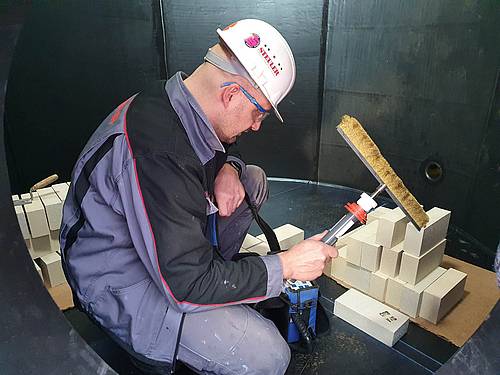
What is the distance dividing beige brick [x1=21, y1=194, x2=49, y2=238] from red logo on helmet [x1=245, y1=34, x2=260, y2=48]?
4.14ft

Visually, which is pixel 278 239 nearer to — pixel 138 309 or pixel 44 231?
pixel 138 309

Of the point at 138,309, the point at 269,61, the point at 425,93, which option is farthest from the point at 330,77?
the point at 138,309

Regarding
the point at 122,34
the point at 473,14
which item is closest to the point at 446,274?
the point at 473,14

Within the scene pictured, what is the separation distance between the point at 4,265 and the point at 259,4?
2223 millimetres

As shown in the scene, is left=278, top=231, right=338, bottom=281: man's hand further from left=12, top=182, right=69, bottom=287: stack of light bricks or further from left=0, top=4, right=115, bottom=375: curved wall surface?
left=12, top=182, right=69, bottom=287: stack of light bricks

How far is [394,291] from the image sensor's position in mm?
1730

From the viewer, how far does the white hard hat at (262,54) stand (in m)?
1.06

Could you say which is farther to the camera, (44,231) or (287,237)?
(287,237)

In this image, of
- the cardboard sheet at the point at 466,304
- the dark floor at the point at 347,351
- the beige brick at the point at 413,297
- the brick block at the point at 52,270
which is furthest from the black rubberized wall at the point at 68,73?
the beige brick at the point at 413,297

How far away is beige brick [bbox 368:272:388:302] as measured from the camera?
1.75m

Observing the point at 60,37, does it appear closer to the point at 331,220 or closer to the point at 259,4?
the point at 259,4

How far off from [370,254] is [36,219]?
1436mm

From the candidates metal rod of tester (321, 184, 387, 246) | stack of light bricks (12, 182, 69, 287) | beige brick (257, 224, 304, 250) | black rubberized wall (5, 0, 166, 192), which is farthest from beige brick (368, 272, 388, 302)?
black rubberized wall (5, 0, 166, 192)

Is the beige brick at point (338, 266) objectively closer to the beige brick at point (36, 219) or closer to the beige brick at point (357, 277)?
the beige brick at point (357, 277)
